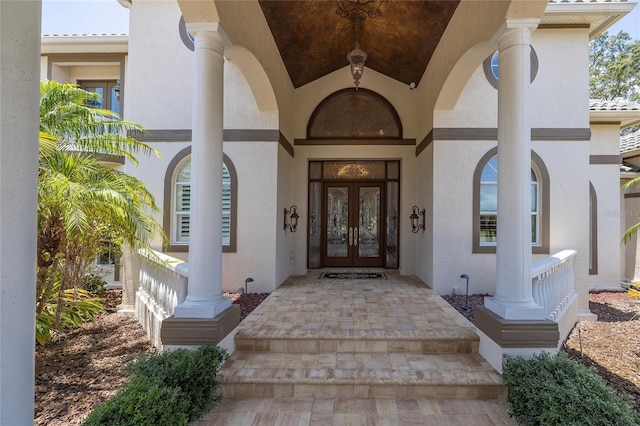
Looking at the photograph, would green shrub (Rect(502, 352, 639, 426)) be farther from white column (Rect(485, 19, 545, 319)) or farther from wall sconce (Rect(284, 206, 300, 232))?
wall sconce (Rect(284, 206, 300, 232))

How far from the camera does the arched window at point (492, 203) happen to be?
6.75m

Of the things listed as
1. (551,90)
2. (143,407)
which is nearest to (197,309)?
(143,407)

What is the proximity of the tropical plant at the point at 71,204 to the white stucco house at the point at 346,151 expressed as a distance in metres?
0.88

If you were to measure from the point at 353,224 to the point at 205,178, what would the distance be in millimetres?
5506

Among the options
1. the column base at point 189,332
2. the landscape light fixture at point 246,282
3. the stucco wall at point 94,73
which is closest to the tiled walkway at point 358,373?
the column base at point 189,332

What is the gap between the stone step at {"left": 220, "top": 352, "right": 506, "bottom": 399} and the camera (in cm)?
329

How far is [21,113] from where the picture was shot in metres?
1.74

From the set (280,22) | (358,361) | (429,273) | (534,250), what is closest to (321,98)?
(280,22)

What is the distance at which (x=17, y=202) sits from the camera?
174cm

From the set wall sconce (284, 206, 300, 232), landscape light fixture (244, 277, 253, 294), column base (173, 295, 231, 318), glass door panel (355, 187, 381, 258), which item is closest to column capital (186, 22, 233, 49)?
column base (173, 295, 231, 318)

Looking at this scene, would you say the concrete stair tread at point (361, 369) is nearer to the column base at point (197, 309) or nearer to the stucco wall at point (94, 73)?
the column base at point (197, 309)

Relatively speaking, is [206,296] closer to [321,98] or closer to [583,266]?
[321,98]

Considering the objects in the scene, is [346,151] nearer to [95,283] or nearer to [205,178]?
[205,178]

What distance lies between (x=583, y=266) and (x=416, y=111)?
474 centimetres
